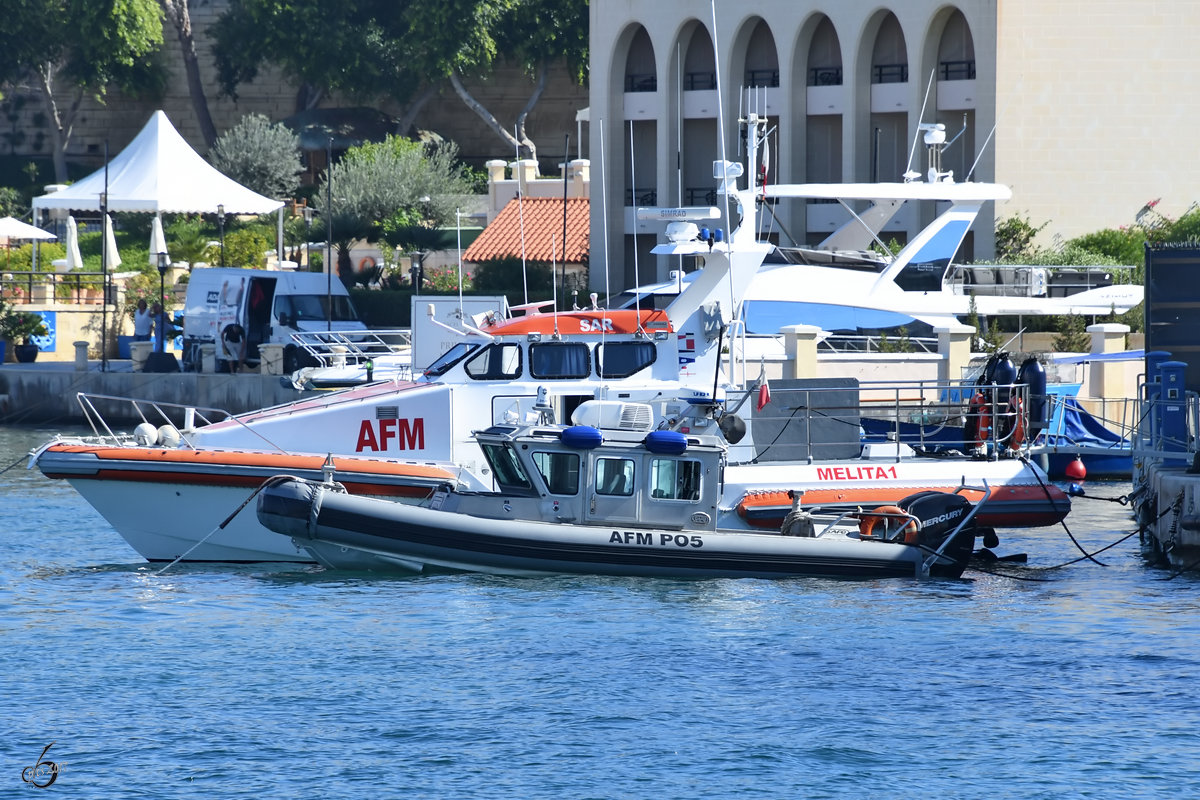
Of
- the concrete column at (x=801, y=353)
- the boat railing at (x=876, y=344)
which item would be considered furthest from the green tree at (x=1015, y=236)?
the concrete column at (x=801, y=353)

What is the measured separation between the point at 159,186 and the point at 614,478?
27.8 metres

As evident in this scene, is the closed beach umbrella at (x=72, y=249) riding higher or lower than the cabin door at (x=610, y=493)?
higher

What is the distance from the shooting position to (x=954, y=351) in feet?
98.5

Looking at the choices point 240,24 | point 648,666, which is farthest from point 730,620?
point 240,24

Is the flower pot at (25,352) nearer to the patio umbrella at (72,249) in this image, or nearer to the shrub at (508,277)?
the patio umbrella at (72,249)

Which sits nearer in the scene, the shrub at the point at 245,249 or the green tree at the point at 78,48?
the shrub at the point at 245,249

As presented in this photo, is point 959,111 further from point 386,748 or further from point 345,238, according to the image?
point 386,748

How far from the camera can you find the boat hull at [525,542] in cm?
1783

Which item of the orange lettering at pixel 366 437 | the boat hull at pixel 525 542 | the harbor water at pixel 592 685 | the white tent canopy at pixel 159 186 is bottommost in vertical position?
the harbor water at pixel 592 685

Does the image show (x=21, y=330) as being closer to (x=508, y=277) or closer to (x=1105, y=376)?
(x=508, y=277)

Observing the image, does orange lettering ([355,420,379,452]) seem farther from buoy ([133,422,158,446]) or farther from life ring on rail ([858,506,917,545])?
life ring on rail ([858,506,917,545])

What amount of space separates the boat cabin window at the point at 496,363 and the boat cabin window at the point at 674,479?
3134 mm

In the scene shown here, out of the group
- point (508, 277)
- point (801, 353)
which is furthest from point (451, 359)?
point (508, 277)

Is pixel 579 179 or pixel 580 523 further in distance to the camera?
pixel 579 179
